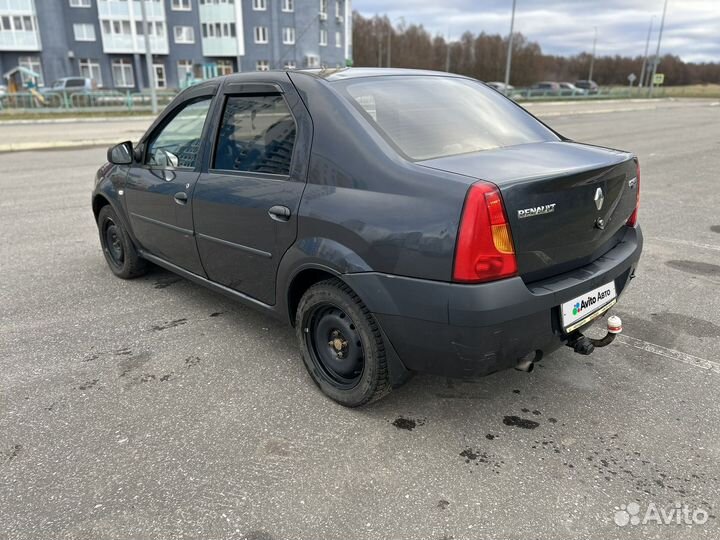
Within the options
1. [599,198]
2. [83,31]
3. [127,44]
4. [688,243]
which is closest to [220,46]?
[127,44]

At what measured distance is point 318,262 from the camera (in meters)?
2.79

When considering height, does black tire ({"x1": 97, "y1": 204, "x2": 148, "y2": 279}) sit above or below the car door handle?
below

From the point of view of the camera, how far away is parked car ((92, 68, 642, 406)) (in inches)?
93.7

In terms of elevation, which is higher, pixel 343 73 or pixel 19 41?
pixel 19 41

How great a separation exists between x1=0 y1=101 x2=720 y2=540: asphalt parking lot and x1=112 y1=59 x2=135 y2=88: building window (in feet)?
178

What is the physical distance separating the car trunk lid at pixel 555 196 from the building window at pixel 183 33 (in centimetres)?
5751

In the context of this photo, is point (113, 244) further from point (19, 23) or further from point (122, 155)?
point (19, 23)

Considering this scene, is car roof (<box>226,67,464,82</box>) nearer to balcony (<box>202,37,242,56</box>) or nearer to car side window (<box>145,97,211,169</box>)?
car side window (<box>145,97,211,169</box>)

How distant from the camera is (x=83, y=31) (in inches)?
1953

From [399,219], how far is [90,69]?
57.2 m

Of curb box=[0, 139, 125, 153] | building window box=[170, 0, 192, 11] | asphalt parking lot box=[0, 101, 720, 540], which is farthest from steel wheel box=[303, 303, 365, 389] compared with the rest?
building window box=[170, 0, 192, 11]

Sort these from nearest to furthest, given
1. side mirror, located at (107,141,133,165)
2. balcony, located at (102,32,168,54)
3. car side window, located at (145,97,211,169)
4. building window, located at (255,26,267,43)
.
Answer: car side window, located at (145,97,211,169), side mirror, located at (107,141,133,165), balcony, located at (102,32,168,54), building window, located at (255,26,267,43)

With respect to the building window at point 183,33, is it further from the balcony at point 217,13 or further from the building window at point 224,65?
the building window at point 224,65

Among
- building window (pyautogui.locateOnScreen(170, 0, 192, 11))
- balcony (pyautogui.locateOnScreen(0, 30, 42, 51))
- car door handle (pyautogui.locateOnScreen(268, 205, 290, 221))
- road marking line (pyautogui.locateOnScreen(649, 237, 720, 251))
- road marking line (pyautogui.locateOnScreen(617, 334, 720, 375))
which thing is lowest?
road marking line (pyautogui.locateOnScreen(617, 334, 720, 375))
